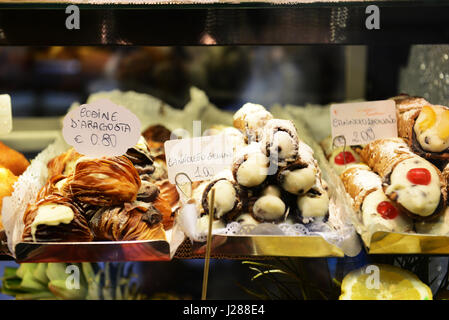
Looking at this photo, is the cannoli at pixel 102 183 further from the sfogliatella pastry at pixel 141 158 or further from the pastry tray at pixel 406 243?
the pastry tray at pixel 406 243

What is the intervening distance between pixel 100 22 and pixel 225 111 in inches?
29.6

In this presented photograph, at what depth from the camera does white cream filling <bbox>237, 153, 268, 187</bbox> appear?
3.51 feet

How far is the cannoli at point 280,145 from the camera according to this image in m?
1.06

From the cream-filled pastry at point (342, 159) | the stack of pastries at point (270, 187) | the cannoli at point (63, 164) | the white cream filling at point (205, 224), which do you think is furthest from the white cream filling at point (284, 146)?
the cannoli at point (63, 164)

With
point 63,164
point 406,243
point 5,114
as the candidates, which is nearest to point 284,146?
point 406,243

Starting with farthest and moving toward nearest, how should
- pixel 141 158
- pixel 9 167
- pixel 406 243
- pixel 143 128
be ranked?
pixel 143 128 → pixel 9 167 → pixel 141 158 → pixel 406 243

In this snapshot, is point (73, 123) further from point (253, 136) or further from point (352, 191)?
point (352, 191)

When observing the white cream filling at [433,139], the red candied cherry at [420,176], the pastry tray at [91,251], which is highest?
the white cream filling at [433,139]

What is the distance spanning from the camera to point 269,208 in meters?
1.08

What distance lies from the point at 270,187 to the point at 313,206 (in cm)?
11

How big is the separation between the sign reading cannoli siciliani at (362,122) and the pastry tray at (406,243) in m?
0.38

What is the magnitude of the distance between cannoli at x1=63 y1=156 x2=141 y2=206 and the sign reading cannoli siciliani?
0.60 meters

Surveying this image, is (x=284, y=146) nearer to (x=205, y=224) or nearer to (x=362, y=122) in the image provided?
(x=205, y=224)

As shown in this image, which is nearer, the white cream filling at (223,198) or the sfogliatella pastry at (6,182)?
the white cream filling at (223,198)
